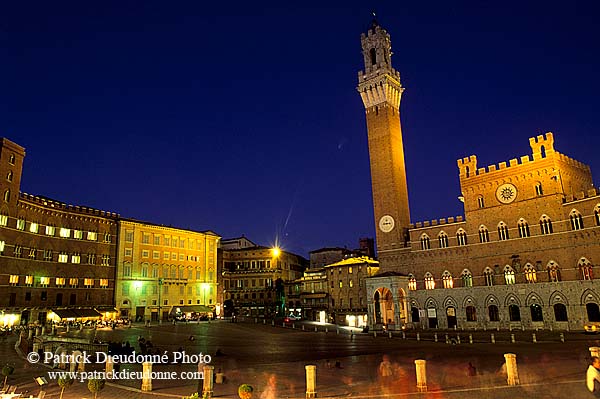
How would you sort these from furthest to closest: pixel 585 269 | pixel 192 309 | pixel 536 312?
pixel 192 309
pixel 536 312
pixel 585 269

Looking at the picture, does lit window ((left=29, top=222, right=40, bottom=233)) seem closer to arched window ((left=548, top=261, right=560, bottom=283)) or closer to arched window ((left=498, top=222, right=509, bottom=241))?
arched window ((left=498, top=222, right=509, bottom=241))

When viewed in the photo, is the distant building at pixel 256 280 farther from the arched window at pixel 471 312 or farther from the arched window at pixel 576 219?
the arched window at pixel 576 219

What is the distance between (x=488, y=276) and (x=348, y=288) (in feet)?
70.1

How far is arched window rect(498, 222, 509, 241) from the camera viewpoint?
4894cm

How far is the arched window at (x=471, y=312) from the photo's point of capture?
1966 inches

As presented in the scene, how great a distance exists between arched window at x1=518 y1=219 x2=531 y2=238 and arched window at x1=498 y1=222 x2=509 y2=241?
4.99 feet

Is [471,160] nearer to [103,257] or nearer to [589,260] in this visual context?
[589,260]

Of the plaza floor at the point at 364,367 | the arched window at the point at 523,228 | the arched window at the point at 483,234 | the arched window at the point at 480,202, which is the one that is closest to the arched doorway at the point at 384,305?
the arched window at the point at 483,234

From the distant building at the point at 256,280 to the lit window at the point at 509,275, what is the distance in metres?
44.4

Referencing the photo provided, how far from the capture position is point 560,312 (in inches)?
1719

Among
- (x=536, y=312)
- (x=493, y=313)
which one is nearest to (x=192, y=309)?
(x=493, y=313)

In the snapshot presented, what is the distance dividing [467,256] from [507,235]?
5.21 meters

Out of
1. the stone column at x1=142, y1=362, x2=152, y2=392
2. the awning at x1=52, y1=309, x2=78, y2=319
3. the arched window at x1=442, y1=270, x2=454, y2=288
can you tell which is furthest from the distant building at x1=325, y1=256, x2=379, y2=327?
the stone column at x1=142, y1=362, x2=152, y2=392

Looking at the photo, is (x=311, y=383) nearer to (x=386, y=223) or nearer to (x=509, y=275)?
(x=509, y=275)
